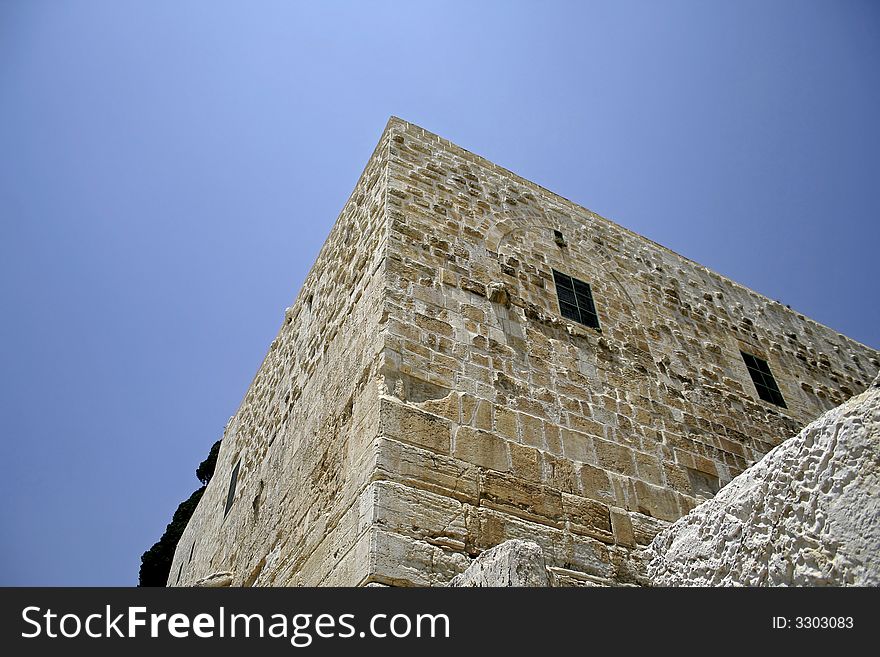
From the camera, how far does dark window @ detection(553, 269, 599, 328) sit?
234 inches

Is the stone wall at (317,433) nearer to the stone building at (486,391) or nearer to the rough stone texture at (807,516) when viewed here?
the stone building at (486,391)

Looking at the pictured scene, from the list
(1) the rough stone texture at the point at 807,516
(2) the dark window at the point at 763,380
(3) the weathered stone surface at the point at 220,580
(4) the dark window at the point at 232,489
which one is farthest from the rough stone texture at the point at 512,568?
(4) the dark window at the point at 232,489

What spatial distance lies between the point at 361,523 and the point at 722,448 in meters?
3.47

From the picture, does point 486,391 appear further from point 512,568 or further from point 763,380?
point 763,380

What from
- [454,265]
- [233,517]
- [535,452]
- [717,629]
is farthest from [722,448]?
[233,517]

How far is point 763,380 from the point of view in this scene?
23.6 ft

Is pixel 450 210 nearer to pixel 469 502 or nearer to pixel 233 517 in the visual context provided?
pixel 469 502

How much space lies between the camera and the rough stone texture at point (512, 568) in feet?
10.3

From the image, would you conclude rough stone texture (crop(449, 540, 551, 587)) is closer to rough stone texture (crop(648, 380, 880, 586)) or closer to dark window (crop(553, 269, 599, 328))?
rough stone texture (crop(648, 380, 880, 586))

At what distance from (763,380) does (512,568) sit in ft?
16.6

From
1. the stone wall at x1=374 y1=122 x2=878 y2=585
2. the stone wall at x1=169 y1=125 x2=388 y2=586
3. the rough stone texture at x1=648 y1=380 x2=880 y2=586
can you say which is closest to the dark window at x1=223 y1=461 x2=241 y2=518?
the stone wall at x1=169 y1=125 x2=388 y2=586

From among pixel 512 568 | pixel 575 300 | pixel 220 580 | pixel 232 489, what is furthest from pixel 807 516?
pixel 232 489

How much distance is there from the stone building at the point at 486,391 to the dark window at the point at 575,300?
0.08 ft

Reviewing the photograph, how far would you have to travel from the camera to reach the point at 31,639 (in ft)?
9.09
